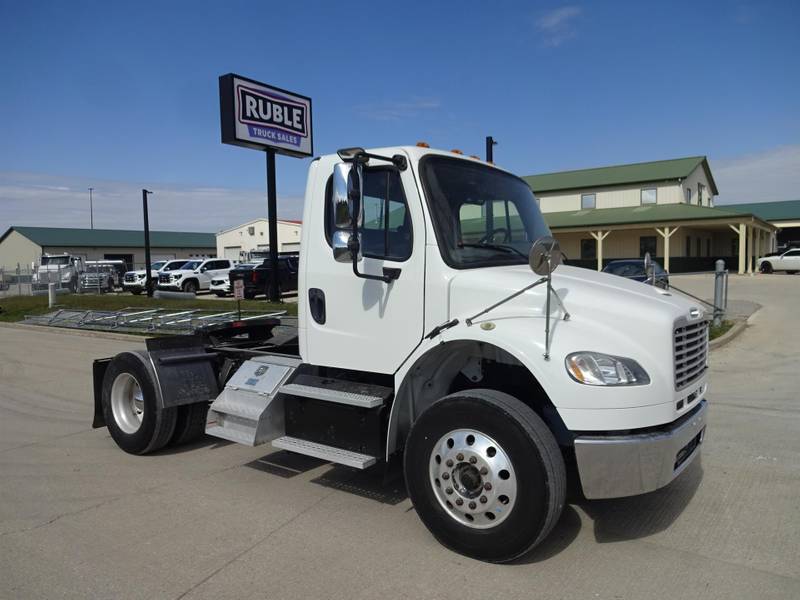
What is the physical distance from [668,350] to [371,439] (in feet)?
6.47

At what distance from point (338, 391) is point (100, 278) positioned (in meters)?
36.2

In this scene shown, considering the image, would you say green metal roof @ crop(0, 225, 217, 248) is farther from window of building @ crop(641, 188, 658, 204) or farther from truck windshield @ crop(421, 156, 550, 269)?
truck windshield @ crop(421, 156, 550, 269)

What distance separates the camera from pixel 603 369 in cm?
335

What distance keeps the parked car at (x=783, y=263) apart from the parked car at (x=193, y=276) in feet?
105

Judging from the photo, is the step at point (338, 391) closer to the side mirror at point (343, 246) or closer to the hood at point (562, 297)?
the hood at point (562, 297)

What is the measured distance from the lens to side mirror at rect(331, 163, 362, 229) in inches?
150

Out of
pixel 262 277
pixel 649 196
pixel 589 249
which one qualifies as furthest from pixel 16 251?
pixel 649 196

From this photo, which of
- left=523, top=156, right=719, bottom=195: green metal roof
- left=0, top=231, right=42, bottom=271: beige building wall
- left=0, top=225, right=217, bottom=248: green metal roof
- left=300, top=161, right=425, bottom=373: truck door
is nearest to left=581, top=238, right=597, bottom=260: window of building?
left=523, top=156, right=719, bottom=195: green metal roof

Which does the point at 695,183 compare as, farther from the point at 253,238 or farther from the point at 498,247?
the point at 498,247

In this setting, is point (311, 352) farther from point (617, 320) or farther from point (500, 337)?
point (617, 320)

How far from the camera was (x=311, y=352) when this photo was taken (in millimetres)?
4758

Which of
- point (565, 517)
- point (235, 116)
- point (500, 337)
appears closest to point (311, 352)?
point (500, 337)

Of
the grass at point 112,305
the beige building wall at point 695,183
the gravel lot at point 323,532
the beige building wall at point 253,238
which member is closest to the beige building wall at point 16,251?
the beige building wall at point 253,238

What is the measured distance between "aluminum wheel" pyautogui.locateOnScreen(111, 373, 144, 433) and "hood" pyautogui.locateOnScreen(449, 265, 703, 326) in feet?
11.9
